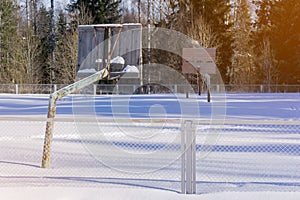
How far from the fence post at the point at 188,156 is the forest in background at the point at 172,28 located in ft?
83.5

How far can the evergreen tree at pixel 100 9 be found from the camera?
34.3 meters

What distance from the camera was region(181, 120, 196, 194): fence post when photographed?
185 inches

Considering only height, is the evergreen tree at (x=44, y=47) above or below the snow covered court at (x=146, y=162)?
above

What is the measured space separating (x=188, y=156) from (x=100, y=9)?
31.2 metres

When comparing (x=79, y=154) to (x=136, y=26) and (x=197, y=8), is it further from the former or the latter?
(x=197, y=8)

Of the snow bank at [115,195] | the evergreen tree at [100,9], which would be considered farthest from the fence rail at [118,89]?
the snow bank at [115,195]

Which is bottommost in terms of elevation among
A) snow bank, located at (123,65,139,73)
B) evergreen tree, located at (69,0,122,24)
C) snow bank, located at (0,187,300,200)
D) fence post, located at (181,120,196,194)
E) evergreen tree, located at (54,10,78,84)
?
snow bank, located at (0,187,300,200)

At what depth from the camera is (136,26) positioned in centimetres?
817

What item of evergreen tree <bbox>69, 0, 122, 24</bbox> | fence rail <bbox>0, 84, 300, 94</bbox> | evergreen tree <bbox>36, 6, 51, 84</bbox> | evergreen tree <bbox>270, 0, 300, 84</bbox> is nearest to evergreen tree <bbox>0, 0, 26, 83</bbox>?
evergreen tree <bbox>36, 6, 51, 84</bbox>

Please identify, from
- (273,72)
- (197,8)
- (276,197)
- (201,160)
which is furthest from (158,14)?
(276,197)

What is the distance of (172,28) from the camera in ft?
112

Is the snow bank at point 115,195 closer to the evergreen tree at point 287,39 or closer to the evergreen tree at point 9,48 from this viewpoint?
the evergreen tree at point 9,48

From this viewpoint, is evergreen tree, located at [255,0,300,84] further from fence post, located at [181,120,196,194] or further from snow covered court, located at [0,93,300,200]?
fence post, located at [181,120,196,194]

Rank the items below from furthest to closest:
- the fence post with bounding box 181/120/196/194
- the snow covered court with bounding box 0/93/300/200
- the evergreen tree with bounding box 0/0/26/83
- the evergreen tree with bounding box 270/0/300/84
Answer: the evergreen tree with bounding box 270/0/300/84 → the evergreen tree with bounding box 0/0/26/83 → the snow covered court with bounding box 0/93/300/200 → the fence post with bounding box 181/120/196/194
